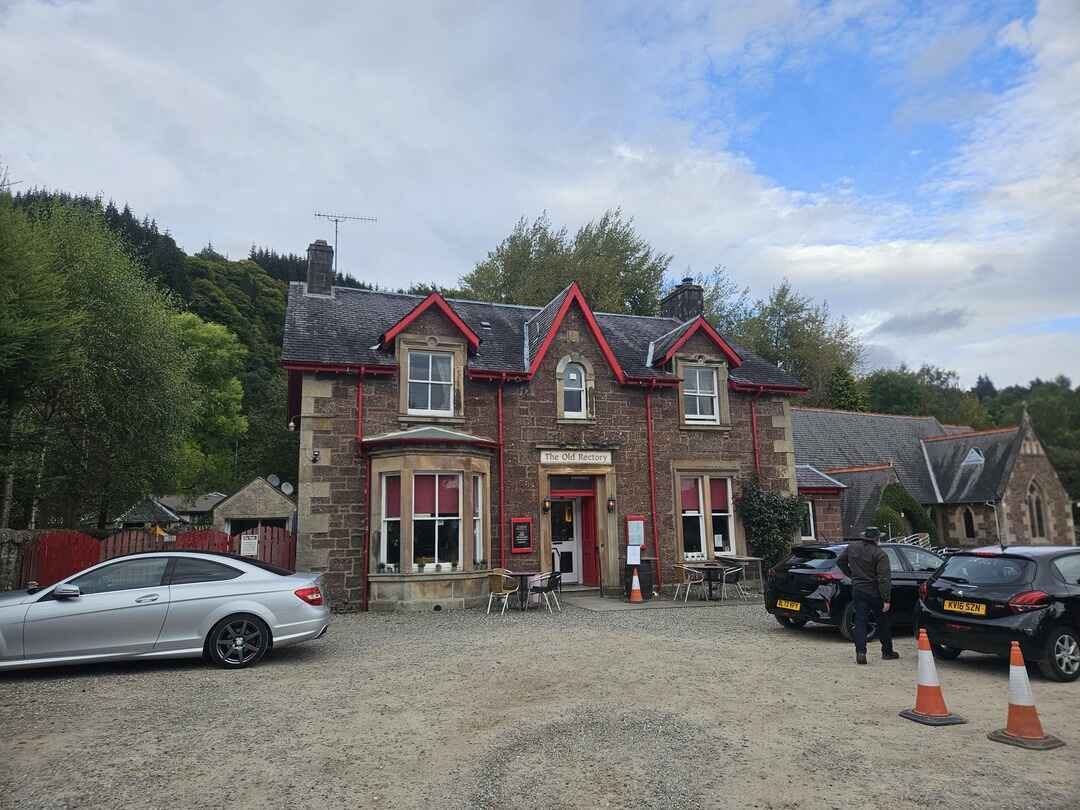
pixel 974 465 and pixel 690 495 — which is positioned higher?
pixel 974 465

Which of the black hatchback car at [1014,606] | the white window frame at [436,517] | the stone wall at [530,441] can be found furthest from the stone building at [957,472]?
the black hatchback car at [1014,606]

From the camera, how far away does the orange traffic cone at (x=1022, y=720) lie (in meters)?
5.89

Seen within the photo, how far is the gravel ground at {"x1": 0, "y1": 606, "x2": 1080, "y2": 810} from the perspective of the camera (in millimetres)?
5004

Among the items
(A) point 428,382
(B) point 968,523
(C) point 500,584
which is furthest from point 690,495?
(B) point 968,523

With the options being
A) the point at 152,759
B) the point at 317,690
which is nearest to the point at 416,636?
the point at 317,690

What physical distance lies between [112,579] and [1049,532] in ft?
113

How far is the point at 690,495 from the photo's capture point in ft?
61.5

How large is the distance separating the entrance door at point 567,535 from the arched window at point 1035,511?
72.8 feet

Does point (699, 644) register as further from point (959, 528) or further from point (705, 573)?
point (959, 528)

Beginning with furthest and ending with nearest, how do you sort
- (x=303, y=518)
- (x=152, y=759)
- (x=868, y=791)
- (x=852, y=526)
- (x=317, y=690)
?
1. (x=852, y=526)
2. (x=303, y=518)
3. (x=317, y=690)
4. (x=152, y=759)
5. (x=868, y=791)

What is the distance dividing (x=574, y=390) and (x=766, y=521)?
6205 mm

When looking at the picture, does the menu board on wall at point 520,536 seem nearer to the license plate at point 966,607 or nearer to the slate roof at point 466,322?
the slate roof at point 466,322

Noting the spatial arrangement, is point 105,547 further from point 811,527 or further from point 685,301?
point 811,527

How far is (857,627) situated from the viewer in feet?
30.5
